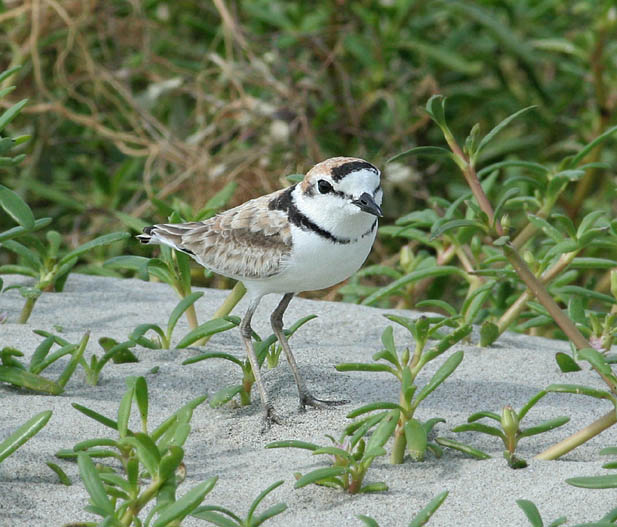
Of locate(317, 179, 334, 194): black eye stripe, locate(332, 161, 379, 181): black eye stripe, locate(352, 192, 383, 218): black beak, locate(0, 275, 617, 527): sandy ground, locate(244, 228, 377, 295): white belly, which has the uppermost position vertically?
locate(332, 161, 379, 181): black eye stripe

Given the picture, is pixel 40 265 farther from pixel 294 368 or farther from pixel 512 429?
pixel 512 429

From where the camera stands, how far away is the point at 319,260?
10.8ft

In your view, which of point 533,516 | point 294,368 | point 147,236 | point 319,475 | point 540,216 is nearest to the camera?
point 533,516

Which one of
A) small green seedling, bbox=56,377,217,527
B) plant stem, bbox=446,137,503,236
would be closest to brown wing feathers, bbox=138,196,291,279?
plant stem, bbox=446,137,503,236

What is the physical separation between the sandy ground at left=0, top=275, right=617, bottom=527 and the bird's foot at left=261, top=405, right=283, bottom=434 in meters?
0.03

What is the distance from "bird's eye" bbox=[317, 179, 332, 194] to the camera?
128 inches

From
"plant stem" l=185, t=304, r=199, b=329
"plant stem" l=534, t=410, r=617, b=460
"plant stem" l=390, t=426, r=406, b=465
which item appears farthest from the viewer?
"plant stem" l=185, t=304, r=199, b=329

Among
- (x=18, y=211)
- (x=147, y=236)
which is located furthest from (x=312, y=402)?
(x=18, y=211)

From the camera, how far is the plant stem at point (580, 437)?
2842mm

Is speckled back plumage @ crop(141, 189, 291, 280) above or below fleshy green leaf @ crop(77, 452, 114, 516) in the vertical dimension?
above

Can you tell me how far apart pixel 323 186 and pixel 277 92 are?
3.26 meters

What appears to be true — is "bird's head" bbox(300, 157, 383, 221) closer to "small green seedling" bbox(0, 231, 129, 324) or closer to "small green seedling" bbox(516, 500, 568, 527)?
"small green seedling" bbox(516, 500, 568, 527)

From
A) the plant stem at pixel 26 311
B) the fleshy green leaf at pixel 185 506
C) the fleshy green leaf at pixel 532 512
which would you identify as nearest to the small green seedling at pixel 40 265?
the plant stem at pixel 26 311

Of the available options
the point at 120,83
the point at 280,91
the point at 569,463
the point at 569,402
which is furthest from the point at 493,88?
the point at 569,463
